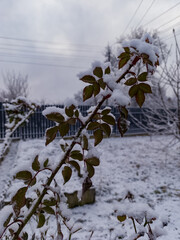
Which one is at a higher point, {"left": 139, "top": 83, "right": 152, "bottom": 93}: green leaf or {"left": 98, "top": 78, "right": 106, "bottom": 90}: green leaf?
{"left": 98, "top": 78, "right": 106, "bottom": 90}: green leaf

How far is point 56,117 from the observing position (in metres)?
0.53

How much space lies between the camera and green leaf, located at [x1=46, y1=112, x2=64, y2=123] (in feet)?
1.71

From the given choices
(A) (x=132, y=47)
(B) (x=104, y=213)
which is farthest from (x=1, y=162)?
(A) (x=132, y=47)

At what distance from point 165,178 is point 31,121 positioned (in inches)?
268

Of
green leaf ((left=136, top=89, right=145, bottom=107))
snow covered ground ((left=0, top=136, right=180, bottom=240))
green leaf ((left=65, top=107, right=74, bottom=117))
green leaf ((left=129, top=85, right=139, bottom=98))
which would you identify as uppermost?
green leaf ((left=129, top=85, right=139, bottom=98))

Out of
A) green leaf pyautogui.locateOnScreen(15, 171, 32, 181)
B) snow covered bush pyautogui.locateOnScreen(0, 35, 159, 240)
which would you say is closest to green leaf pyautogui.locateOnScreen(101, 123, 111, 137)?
snow covered bush pyautogui.locateOnScreen(0, 35, 159, 240)

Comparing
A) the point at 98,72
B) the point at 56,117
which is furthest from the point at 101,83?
the point at 56,117

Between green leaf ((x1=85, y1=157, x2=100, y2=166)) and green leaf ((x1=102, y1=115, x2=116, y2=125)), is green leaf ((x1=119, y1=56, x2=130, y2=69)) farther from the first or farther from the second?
green leaf ((x1=85, y1=157, x2=100, y2=166))

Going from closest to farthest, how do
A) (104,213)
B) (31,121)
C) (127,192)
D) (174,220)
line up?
(127,192), (174,220), (104,213), (31,121)

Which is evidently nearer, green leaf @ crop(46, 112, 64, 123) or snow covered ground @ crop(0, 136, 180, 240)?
green leaf @ crop(46, 112, 64, 123)

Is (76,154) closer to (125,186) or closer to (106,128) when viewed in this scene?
(106,128)

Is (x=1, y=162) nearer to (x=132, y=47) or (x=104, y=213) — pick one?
(x=104, y=213)

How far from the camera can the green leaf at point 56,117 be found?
0.52m

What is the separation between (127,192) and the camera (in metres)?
0.83
